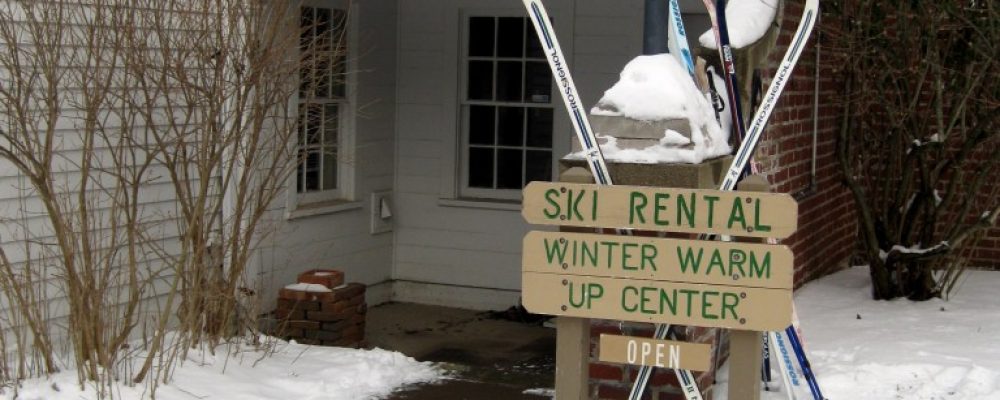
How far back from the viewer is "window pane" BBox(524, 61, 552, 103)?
10305 millimetres

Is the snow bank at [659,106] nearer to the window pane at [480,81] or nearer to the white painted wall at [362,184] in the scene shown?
the white painted wall at [362,184]

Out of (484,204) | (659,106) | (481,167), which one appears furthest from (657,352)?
(481,167)

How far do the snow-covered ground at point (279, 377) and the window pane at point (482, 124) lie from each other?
3.38 metres

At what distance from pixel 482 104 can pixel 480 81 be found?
0.68ft

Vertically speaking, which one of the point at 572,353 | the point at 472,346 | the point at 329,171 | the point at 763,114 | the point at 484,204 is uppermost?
the point at 763,114

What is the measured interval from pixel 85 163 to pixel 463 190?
4814 millimetres

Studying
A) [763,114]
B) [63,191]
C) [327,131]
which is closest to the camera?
[763,114]

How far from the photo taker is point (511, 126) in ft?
34.5

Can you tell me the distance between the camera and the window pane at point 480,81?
1053cm

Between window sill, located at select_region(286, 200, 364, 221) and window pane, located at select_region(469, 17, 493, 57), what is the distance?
1.60m

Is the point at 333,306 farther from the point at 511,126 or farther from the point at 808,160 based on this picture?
the point at 808,160

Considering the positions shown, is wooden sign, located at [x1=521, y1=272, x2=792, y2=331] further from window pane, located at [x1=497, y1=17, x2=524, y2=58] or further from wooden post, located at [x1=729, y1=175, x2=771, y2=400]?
window pane, located at [x1=497, y1=17, x2=524, y2=58]

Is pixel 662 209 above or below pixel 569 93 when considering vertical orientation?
below

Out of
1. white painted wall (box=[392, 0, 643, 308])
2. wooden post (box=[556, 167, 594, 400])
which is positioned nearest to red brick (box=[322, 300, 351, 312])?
white painted wall (box=[392, 0, 643, 308])
